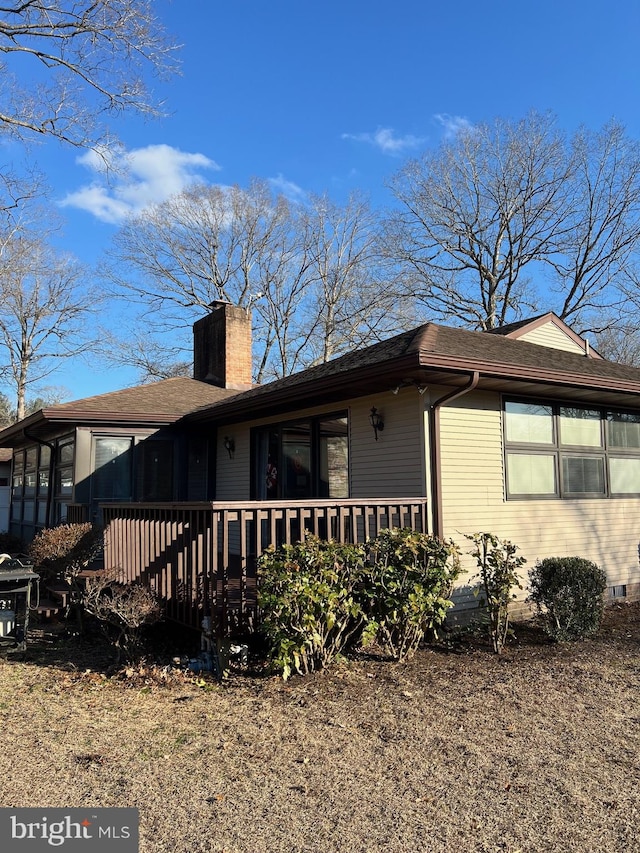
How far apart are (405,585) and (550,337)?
6.46 m

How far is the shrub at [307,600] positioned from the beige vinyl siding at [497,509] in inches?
82.0

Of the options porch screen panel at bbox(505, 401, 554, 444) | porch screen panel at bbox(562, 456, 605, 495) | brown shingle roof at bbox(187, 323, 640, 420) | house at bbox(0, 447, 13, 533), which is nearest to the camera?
brown shingle roof at bbox(187, 323, 640, 420)

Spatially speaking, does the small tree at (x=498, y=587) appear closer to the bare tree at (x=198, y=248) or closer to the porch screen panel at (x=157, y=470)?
the porch screen panel at (x=157, y=470)

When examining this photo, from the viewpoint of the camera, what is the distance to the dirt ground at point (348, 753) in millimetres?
2701

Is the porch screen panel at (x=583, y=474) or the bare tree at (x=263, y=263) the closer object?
the porch screen panel at (x=583, y=474)

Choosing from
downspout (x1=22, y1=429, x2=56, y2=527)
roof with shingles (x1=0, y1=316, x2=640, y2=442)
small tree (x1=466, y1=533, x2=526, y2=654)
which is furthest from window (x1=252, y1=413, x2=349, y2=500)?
downspout (x1=22, y1=429, x2=56, y2=527)

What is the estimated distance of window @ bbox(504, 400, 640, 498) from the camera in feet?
25.1

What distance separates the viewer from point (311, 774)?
324 cm

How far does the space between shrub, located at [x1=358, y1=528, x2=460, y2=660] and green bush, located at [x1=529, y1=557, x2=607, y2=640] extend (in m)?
1.36

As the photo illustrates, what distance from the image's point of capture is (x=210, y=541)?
531cm

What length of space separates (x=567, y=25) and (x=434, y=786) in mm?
15984

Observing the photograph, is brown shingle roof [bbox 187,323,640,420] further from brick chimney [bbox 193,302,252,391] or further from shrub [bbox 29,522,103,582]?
brick chimney [bbox 193,302,252,391]

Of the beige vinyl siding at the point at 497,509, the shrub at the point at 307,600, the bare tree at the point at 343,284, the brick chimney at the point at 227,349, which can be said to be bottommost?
the shrub at the point at 307,600

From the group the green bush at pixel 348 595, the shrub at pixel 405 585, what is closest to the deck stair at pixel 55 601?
the green bush at pixel 348 595
